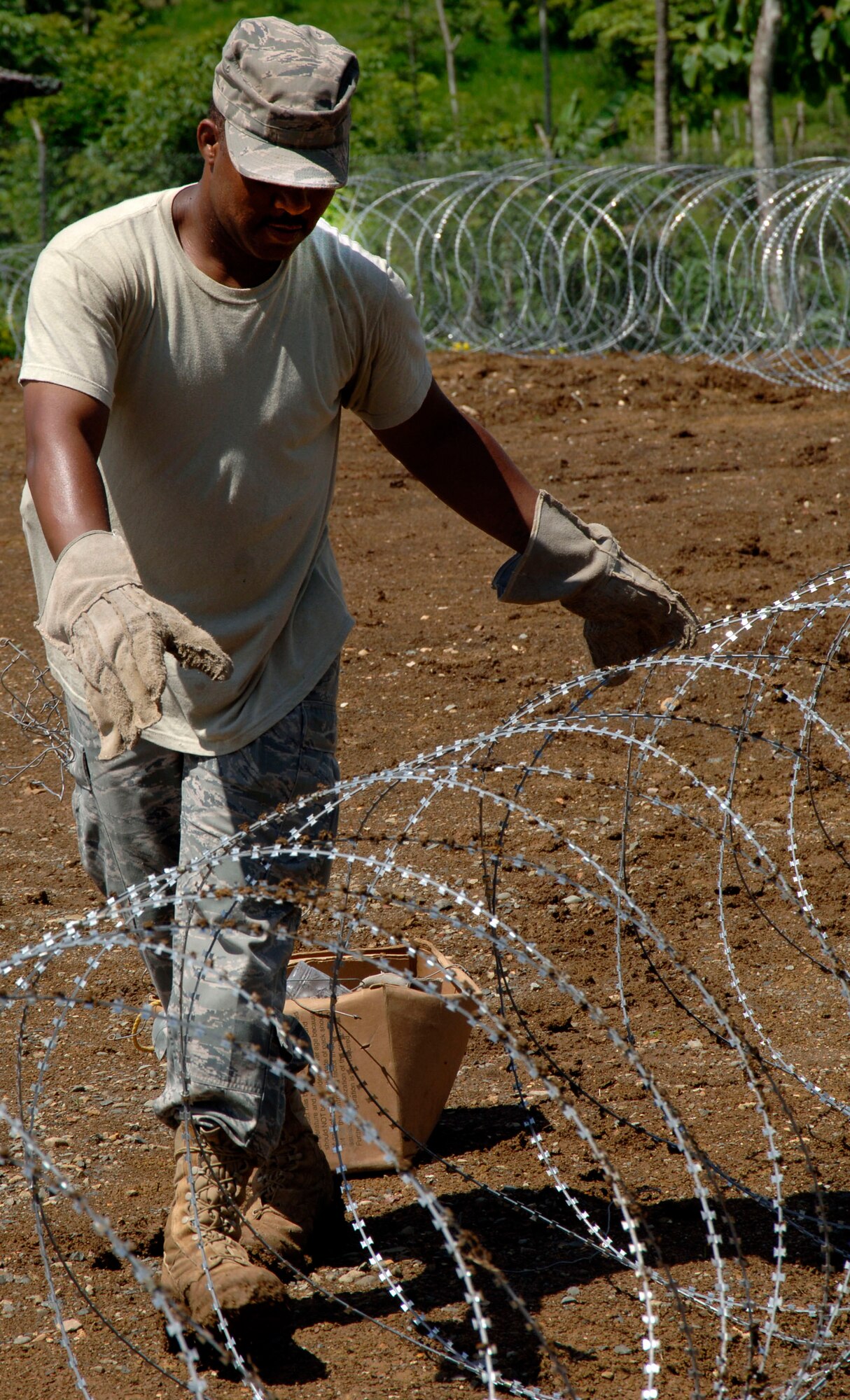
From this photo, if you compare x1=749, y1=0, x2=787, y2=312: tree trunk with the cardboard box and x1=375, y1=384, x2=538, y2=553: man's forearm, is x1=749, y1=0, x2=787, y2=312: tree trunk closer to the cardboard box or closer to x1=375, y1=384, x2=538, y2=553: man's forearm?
x1=375, y1=384, x2=538, y2=553: man's forearm

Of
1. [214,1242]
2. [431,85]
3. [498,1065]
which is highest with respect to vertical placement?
[431,85]

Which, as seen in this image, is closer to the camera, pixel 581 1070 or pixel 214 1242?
pixel 214 1242

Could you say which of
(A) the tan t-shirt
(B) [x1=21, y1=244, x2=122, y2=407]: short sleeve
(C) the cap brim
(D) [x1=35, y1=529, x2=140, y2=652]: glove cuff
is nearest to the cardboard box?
(A) the tan t-shirt

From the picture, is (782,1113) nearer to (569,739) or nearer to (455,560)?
(569,739)

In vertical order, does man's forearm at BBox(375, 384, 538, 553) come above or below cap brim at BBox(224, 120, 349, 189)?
below

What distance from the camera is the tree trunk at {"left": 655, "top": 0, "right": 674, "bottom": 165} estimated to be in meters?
16.5

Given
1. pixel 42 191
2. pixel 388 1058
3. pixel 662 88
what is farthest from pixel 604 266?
pixel 388 1058

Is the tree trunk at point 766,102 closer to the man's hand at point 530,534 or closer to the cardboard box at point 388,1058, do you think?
the man's hand at point 530,534

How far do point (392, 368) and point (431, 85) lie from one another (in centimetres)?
2816

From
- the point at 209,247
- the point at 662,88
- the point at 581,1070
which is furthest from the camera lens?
the point at 662,88

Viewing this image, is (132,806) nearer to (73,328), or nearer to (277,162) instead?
(73,328)

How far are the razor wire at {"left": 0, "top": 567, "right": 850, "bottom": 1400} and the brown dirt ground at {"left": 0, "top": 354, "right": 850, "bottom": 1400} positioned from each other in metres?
0.01

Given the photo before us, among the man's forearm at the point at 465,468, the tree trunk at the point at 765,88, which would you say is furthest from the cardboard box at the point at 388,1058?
the tree trunk at the point at 765,88

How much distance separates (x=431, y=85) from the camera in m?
28.3
